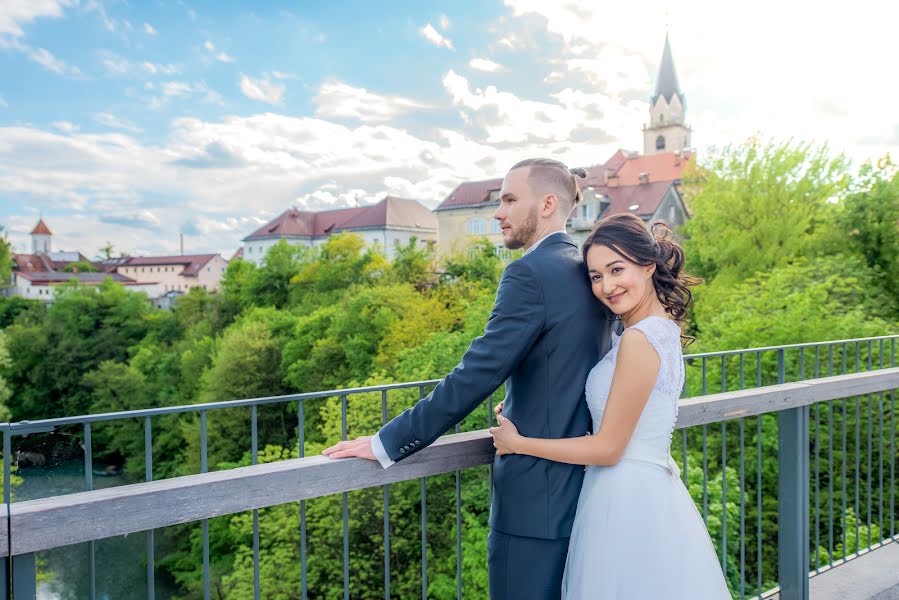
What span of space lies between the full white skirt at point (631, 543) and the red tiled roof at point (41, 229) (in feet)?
386

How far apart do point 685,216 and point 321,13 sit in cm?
3337

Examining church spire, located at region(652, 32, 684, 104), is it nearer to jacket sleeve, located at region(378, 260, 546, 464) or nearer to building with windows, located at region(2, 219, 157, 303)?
building with windows, located at region(2, 219, 157, 303)

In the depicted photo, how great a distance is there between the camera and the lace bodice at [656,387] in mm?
2096

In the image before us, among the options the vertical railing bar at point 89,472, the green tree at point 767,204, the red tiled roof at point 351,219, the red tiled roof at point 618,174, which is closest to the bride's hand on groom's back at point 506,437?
the vertical railing bar at point 89,472

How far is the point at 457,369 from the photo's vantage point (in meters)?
2.02

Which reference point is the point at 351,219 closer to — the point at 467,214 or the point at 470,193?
the point at 470,193

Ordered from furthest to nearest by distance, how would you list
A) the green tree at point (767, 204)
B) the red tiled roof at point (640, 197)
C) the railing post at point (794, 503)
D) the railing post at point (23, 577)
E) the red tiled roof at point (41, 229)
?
the red tiled roof at point (41, 229) → the red tiled roof at point (640, 197) → the green tree at point (767, 204) → the railing post at point (794, 503) → the railing post at point (23, 577)

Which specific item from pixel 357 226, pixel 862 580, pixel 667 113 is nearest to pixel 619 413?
pixel 862 580

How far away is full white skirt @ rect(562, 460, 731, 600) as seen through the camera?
2109 millimetres

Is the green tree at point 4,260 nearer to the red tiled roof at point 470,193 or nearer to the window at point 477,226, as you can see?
the red tiled roof at point 470,193

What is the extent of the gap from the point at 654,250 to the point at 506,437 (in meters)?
0.68

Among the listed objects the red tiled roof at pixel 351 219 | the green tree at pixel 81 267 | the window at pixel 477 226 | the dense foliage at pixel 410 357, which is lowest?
the dense foliage at pixel 410 357

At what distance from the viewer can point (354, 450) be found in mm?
Result: 2137

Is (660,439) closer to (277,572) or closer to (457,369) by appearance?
(457,369)
